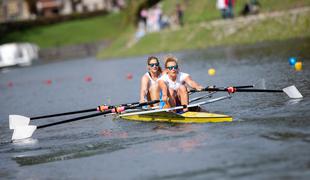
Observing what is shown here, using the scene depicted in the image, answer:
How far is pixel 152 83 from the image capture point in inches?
714

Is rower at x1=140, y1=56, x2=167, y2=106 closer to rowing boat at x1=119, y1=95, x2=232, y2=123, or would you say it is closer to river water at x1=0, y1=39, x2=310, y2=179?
rowing boat at x1=119, y1=95, x2=232, y2=123

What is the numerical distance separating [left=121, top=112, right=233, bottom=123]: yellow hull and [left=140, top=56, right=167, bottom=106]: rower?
1.70 ft

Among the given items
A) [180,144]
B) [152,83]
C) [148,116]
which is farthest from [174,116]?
[180,144]

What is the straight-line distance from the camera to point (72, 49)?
75625mm

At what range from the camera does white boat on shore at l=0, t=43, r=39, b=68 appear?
206ft

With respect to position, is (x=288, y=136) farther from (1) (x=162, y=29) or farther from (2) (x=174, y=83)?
(1) (x=162, y=29)

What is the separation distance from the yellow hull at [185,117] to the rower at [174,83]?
418 mm

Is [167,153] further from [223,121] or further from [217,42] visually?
[217,42]

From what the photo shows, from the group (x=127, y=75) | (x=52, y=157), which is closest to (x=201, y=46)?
(x=127, y=75)

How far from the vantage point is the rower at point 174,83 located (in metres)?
17.1

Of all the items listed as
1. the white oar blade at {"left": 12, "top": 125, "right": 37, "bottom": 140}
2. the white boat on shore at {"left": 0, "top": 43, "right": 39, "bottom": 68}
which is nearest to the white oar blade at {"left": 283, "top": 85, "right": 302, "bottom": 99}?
the white oar blade at {"left": 12, "top": 125, "right": 37, "bottom": 140}

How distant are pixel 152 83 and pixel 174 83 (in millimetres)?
917

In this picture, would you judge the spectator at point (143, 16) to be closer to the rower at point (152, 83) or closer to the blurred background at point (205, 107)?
the blurred background at point (205, 107)

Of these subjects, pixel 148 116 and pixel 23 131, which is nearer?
pixel 23 131
